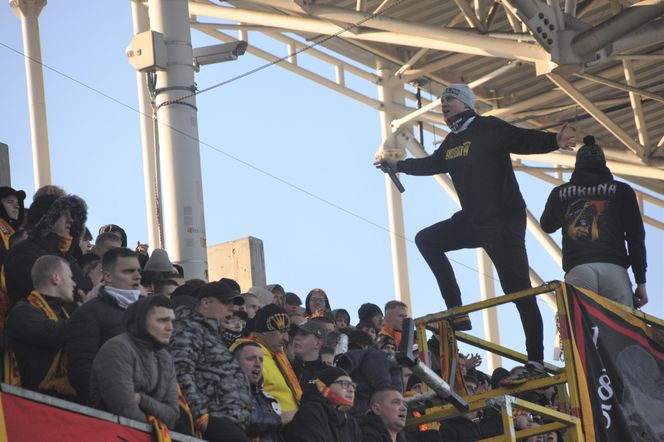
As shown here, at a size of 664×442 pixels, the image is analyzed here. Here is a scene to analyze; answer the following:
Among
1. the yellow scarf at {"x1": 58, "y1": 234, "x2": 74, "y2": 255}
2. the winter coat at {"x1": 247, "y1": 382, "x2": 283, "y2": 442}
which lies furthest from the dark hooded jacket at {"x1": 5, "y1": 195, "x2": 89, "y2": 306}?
the winter coat at {"x1": 247, "y1": 382, "x2": 283, "y2": 442}

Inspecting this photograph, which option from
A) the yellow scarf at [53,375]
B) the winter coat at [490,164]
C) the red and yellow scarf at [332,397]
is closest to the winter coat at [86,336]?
the yellow scarf at [53,375]

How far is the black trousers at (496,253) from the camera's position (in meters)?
9.34

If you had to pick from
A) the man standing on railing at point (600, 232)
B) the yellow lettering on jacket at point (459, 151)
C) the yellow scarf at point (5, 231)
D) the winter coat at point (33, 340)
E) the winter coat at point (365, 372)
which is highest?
the yellow lettering on jacket at point (459, 151)

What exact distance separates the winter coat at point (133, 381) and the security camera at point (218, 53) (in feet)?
25.2

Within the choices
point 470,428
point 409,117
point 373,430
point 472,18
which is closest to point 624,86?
point 472,18

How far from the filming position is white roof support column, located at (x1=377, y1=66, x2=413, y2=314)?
23.3 metres

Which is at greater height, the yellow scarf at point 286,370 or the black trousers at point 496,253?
the black trousers at point 496,253

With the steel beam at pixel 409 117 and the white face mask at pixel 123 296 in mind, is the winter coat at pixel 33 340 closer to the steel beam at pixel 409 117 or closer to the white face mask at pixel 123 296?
the white face mask at pixel 123 296

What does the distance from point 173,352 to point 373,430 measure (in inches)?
74.9

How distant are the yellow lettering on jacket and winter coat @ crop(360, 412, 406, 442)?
1.98 meters

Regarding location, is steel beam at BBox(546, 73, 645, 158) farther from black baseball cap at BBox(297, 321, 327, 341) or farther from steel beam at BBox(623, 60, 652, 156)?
black baseball cap at BBox(297, 321, 327, 341)

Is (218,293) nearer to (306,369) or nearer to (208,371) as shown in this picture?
(208,371)

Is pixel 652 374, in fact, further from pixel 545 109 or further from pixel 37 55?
pixel 545 109

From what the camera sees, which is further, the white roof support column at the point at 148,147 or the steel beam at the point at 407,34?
the white roof support column at the point at 148,147
